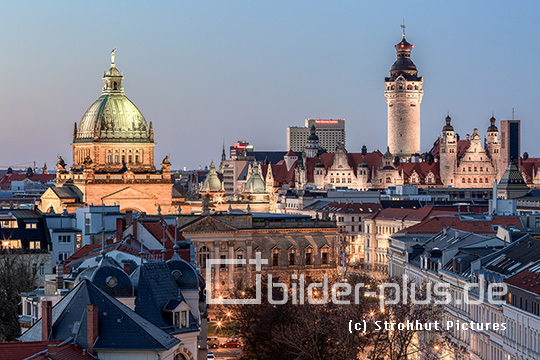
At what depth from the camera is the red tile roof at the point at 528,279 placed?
234ft

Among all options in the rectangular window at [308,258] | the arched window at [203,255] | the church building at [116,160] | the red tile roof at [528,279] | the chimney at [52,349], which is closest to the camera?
the chimney at [52,349]

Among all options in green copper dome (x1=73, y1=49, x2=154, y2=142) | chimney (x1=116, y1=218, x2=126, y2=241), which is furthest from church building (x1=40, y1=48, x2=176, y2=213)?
chimney (x1=116, y1=218, x2=126, y2=241)

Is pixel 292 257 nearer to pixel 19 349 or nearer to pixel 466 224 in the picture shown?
pixel 466 224

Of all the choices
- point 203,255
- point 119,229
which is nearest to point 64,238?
point 203,255

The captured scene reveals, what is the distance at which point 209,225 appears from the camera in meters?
137

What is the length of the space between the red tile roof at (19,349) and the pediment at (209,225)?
287 feet

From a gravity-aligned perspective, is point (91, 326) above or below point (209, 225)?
below

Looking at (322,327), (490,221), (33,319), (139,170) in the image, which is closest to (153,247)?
(322,327)

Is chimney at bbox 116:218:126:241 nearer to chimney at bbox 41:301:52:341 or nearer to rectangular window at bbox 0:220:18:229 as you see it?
rectangular window at bbox 0:220:18:229

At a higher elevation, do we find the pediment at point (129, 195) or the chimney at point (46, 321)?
the pediment at point (129, 195)

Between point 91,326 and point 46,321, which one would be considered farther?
point 46,321

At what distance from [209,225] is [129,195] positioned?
3407 centimetres

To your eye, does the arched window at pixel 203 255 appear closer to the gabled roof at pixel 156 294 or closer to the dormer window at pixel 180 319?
the gabled roof at pixel 156 294

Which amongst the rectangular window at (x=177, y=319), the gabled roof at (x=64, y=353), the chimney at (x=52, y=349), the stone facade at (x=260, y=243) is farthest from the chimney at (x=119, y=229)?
the chimney at (x=52, y=349)
